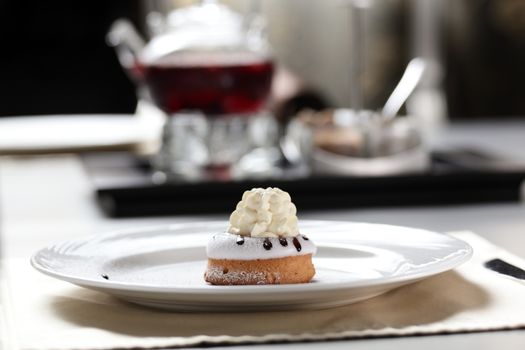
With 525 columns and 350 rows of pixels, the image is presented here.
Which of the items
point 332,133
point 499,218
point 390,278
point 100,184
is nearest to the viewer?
point 390,278

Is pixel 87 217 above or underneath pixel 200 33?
underneath

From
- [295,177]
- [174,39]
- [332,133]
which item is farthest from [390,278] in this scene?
[174,39]

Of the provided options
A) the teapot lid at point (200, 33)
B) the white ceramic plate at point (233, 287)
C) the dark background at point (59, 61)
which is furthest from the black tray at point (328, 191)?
the dark background at point (59, 61)

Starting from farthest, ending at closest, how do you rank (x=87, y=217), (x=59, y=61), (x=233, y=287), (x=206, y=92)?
(x=59, y=61)
(x=206, y=92)
(x=87, y=217)
(x=233, y=287)

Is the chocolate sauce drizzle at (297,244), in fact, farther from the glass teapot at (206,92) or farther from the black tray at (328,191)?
the glass teapot at (206,92)

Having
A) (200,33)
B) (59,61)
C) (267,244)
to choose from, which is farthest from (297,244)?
(59,61)

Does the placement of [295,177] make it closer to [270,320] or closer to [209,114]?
[209,114]

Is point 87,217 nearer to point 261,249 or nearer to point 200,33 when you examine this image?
point 200,33
